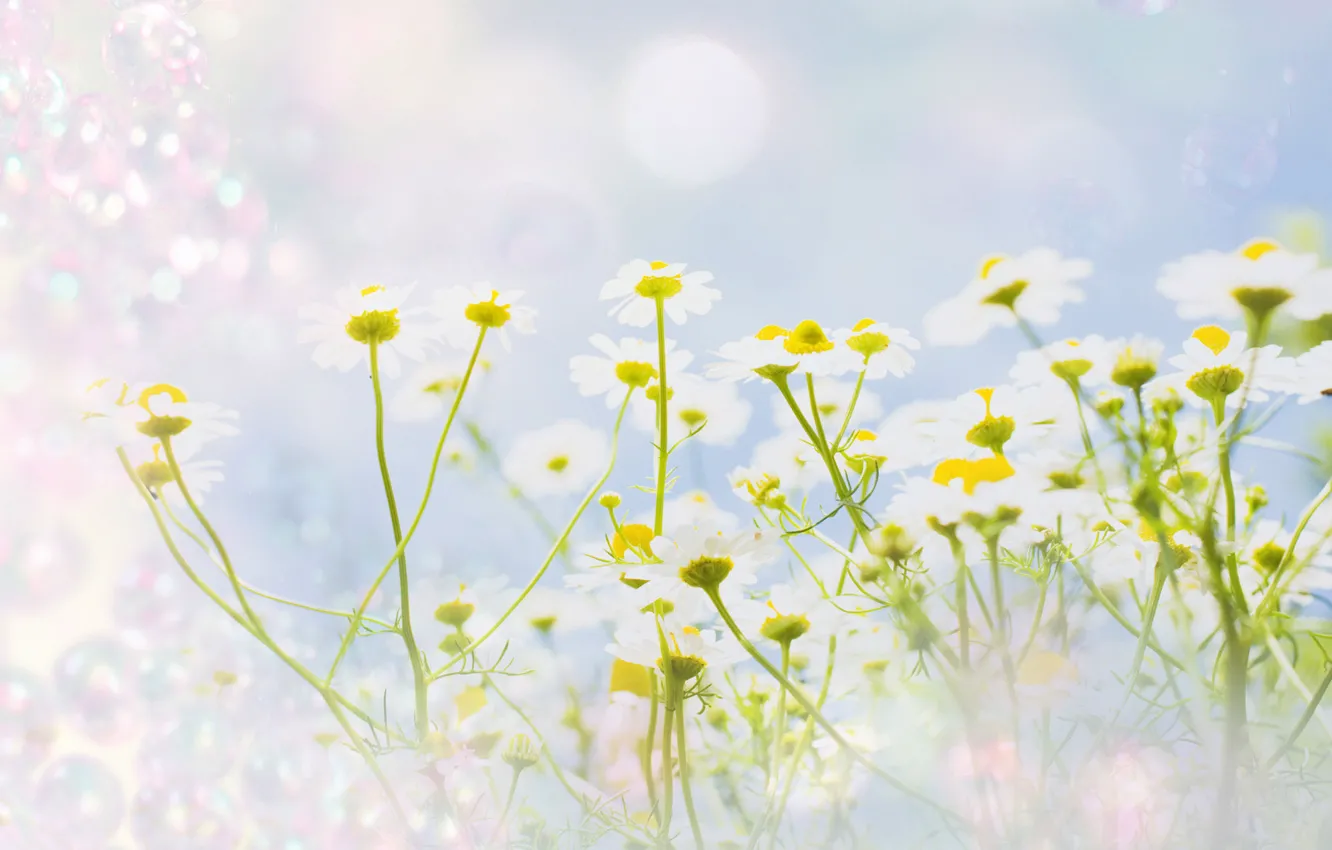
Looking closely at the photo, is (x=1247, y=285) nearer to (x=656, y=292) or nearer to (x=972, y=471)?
(x=972, y=471)

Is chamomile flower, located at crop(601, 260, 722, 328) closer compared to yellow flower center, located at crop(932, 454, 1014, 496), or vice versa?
yellow flower center, located at crop(932, 454, 1014, 496)

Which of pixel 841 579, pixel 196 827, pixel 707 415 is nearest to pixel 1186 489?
pixel 841 579

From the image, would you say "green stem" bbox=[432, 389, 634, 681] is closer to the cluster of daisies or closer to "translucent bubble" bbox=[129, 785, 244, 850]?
the cluster of daisies

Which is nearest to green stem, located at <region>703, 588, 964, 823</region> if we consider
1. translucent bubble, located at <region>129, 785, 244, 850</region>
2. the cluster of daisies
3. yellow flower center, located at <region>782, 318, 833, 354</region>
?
the cluster of daisies

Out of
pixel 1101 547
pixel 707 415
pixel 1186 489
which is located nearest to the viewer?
pixel 1186 489

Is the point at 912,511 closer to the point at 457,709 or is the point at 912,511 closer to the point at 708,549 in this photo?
the point at 708,549

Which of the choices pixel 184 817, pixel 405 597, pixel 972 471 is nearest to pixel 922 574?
pixel 972 471

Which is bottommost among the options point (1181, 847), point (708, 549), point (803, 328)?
point (1181, 847)

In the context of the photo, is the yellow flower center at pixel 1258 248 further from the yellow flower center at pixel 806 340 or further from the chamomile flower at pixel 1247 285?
the yellow flower center at pixel 806 340

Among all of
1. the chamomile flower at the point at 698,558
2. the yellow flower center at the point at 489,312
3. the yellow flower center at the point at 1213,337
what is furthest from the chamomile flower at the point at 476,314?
the yellow flower center at the point at 1213,337
